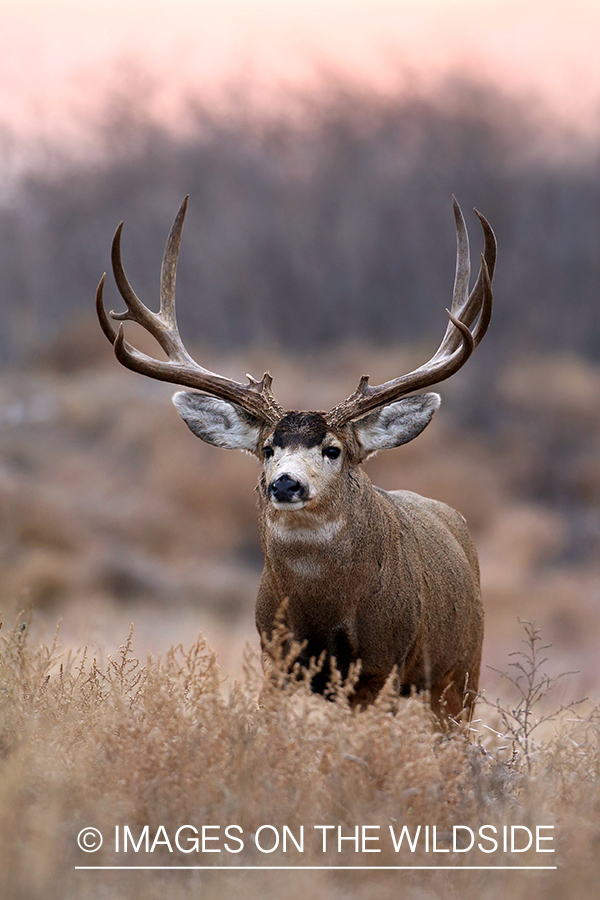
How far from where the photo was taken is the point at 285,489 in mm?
6055

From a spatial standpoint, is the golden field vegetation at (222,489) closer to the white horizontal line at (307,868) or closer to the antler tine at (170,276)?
the antler tine at (170,276)

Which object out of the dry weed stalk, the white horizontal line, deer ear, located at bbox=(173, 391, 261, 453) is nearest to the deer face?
deer ear, located at bbox=(173, 391, 261, 453)

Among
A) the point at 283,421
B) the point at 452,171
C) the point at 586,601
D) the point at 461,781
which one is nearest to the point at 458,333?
the point at 283,421

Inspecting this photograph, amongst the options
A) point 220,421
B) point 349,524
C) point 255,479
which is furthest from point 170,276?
point 255,479

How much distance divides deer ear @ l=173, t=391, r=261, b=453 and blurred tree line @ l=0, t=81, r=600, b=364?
2261 centimetres

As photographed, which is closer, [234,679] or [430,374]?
[234,679]

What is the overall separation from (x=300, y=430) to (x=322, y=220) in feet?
94.2

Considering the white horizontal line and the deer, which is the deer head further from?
the white horizontal line

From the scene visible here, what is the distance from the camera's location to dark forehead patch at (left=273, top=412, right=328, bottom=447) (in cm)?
652

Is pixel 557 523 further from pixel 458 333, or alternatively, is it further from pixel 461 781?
pixel 461 781

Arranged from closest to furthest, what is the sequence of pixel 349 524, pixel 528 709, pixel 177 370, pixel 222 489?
pixel 528 709
pixel 349 524
pixel 177 370
pixel 222 489

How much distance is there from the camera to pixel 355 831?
447 centimetres

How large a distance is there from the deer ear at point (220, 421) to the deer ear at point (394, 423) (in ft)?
1.98

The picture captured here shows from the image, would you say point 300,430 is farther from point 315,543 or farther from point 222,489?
A: point 222,489
